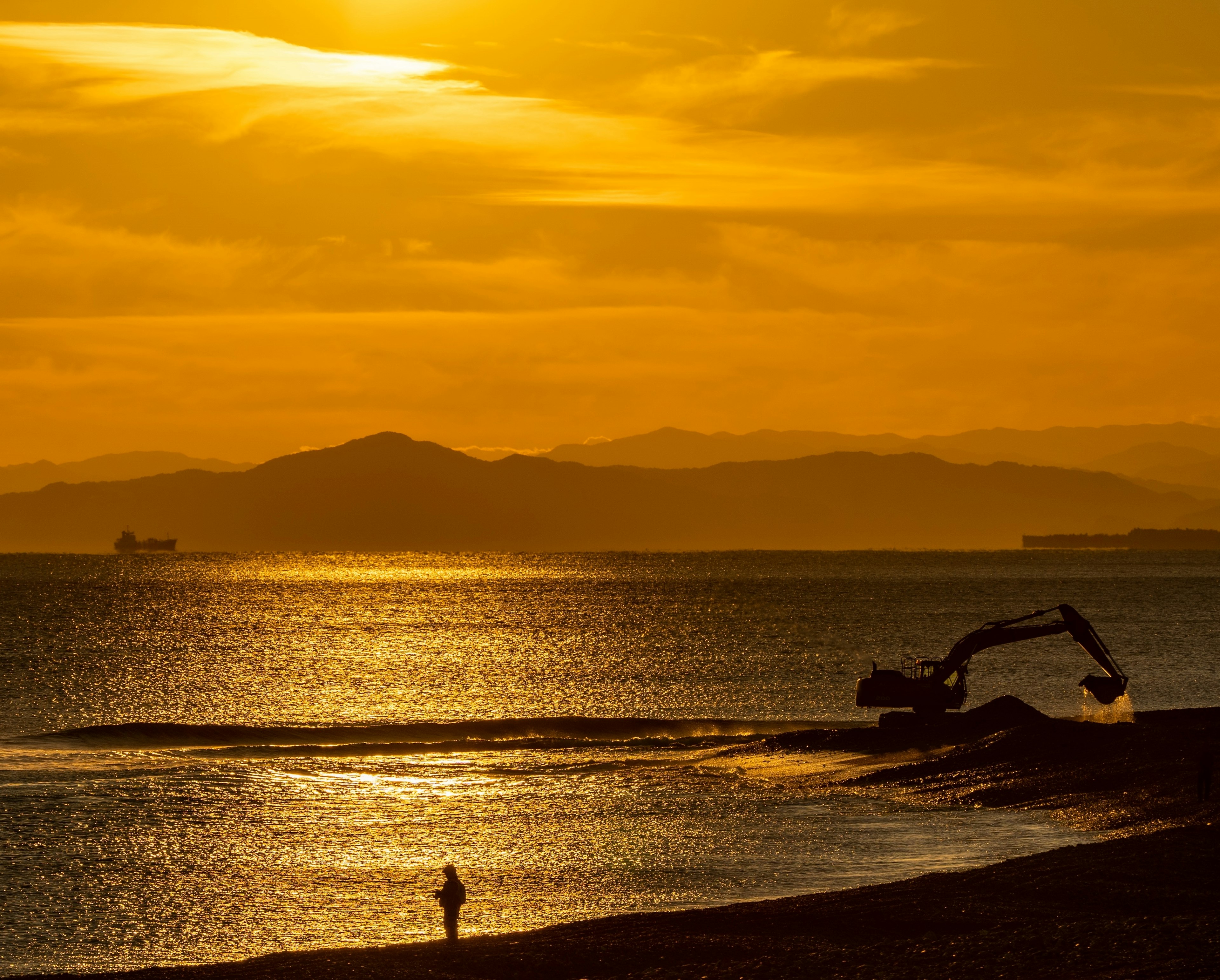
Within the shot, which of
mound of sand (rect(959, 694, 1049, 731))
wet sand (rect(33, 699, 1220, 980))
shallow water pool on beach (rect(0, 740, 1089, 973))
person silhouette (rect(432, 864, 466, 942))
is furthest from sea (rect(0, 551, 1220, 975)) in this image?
mound of sand (rect(959, 694, 1049, 731))

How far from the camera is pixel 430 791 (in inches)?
1829

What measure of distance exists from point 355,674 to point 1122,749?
59.1 m

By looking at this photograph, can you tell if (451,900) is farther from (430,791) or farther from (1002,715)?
(1002,715)

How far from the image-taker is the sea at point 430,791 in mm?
30594

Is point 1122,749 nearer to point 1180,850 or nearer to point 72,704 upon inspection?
point 1180,850

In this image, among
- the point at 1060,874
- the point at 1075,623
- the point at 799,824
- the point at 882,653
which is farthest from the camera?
the point at 882,653

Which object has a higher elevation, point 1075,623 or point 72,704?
point 1075,623

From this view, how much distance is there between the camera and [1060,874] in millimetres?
27938

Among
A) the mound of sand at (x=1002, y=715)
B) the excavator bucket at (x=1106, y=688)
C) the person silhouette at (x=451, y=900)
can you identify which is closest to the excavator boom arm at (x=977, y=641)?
the mound of sand at (x=1002, y=715)

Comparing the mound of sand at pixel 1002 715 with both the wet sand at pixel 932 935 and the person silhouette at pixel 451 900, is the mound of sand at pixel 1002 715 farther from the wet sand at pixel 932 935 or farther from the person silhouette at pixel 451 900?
the person silhouette at pixel 451 900

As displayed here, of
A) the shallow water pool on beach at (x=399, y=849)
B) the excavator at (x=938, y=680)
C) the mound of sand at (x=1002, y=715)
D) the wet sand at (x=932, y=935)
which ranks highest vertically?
the excavator at (x=938, y=680)

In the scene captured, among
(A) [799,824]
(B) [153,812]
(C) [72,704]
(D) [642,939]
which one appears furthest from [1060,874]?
(C) [72,704]

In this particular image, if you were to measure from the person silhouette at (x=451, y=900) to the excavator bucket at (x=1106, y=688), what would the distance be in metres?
33.4

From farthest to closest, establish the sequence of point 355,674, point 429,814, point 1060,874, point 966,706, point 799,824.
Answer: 1. point 355,674
2. point 966,706
3. point 429,814
4. point 799,824
5. point 1060,874
